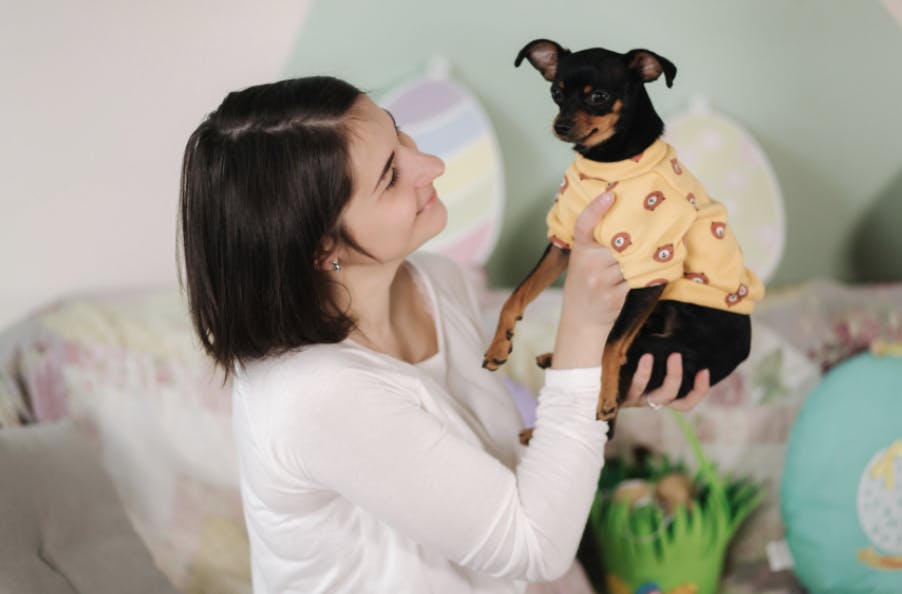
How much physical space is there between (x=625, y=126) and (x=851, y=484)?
3.34 ft

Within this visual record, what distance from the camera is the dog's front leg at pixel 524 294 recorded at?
106 centimetres

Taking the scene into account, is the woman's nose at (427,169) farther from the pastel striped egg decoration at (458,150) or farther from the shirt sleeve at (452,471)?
the pastel striped egg decoration at (458,150)

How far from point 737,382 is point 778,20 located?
91cm

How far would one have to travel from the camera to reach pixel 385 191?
100 cm

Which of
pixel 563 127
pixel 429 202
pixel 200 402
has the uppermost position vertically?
pixel 563 127

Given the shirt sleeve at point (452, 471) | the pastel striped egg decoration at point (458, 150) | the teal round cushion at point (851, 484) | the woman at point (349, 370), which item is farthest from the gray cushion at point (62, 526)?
the teal round cushion at point (851, 484)

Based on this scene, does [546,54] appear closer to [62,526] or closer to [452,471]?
[452,471]

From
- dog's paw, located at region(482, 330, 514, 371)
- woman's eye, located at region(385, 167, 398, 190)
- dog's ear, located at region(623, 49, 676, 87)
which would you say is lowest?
dog's paw, located at region(482, 330, 514, 371)

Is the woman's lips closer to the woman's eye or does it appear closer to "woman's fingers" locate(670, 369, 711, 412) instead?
the woman's eye

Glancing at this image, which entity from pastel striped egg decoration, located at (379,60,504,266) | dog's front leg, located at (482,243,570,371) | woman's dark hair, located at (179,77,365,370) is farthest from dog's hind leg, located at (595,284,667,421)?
pastel striped egg decoration, located at (379,60,504,266)

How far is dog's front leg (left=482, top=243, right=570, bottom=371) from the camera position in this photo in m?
1.06

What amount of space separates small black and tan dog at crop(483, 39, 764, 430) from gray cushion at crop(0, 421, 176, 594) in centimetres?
71

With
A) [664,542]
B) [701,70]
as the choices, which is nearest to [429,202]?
[664,542]

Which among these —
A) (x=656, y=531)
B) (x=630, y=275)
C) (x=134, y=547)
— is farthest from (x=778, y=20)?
(x=134, y=547)
